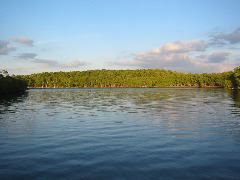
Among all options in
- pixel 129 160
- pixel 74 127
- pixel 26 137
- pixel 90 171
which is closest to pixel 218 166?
pixel 129 160

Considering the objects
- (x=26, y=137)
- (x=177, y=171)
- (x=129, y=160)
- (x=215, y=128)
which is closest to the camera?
(x=177, y=171)

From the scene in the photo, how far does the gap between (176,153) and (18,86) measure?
5878 inches

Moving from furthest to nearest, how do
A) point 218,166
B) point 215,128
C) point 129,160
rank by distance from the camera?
point 215,128
point 129,160
point 218,166

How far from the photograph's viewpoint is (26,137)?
3192 cm

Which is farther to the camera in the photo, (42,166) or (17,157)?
(17,157)

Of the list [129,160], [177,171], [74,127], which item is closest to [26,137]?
[74,127]

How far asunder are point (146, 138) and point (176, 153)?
7060 mm

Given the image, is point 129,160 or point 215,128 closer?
point 129,160

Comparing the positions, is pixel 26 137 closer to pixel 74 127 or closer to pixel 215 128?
pixel 74 127

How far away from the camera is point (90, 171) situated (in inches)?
749

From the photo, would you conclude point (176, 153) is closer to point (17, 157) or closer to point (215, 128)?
point (17, 157)

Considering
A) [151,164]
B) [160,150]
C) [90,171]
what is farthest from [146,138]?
[90,171]

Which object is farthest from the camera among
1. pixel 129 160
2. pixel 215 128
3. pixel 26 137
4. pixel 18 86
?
pixel 18 86

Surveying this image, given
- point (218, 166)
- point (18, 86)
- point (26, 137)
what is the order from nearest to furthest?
1. point (218, 166)
2. point (26, 137)
3. point (18, 86)
